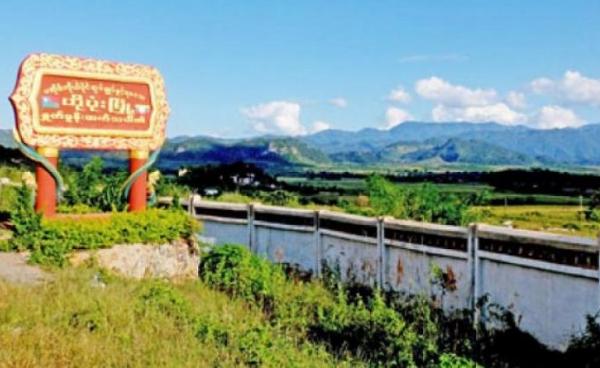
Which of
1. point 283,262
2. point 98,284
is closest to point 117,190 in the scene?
point 283,262

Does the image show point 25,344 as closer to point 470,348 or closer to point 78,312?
point 78,312

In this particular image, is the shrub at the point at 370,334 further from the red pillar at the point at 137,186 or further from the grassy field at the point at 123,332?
the red pillar at the point at 137,186

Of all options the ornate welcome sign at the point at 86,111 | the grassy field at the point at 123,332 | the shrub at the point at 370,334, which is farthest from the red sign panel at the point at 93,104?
the shrub at the point at 370,334

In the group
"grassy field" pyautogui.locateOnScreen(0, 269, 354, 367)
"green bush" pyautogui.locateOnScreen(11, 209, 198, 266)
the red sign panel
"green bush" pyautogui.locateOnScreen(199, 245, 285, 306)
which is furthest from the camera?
the red sign panel

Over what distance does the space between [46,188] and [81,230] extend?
1.36 metres

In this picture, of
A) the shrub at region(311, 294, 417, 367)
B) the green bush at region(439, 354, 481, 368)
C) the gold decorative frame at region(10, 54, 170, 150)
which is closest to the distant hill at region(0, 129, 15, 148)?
the gold decorative frame at region(10, 54, 170, 150)

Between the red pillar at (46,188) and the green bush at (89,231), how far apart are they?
20.2 inches

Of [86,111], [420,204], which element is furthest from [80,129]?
[420,204]

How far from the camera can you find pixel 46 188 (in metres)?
13.8

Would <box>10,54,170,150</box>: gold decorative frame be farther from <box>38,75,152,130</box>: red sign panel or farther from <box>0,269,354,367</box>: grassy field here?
<box>0,269,354,367</box>: grassy field

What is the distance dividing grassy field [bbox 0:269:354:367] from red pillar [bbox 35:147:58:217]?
11.6 ft

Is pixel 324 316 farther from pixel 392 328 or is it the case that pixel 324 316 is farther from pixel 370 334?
pixel 392 328

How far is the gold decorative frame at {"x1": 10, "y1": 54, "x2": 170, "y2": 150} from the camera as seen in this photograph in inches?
530

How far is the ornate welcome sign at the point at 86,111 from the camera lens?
44.5 ft
